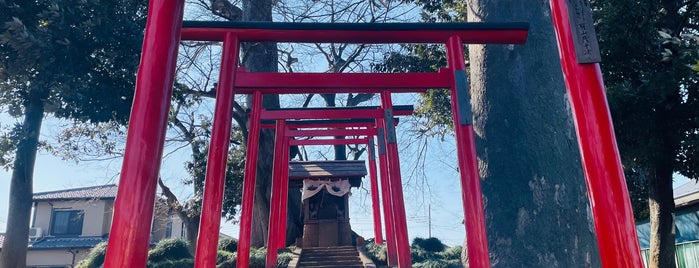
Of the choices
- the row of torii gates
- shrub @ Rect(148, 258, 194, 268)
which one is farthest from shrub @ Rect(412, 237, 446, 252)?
the row of torii gates

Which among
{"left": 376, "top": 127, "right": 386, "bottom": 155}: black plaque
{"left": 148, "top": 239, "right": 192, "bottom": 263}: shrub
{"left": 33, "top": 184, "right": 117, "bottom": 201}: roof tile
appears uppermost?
{"left": 33, "top": 184, "right": 117, "bottom": 201}: roof tile

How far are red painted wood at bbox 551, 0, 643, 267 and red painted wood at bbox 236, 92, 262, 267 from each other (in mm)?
4355

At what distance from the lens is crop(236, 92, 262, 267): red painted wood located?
5887mm

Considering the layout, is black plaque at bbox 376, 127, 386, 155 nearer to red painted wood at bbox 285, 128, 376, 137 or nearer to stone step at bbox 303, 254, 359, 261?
red painted wood at bbox 285, 128, 376, 137

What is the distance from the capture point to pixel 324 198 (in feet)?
40.2

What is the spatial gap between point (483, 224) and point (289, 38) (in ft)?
6.36

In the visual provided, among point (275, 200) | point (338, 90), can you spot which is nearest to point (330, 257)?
point (275, 200)

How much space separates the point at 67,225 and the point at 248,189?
2321 centimetres

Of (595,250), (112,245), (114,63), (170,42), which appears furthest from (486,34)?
(114,63)

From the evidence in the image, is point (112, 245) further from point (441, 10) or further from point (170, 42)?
point (441, 10)

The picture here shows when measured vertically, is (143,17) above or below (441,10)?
below

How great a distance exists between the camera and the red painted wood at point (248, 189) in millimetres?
5887

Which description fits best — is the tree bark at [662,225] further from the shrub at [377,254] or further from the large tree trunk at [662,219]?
the shrub at [377,254]

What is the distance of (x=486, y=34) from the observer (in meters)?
3.66
